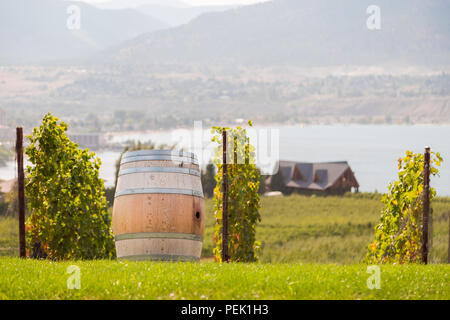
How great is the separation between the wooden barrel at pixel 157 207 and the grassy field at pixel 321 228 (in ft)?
58.7

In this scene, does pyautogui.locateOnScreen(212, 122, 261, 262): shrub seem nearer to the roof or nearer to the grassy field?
the grassy field

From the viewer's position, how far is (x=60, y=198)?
10.1m

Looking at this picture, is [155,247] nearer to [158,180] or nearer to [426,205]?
[158,180]

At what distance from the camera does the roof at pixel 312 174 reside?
179ft

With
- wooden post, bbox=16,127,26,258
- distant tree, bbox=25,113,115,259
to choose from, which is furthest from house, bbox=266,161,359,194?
wooden post, bbox=16,127,26,258

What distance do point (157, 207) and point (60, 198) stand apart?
90.7 inches

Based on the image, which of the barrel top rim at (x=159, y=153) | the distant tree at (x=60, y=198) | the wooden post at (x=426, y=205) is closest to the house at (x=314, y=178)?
the wooden post at (x=426, y=205)

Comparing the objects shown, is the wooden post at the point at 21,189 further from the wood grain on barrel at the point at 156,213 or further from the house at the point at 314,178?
the house at the point at 314,178

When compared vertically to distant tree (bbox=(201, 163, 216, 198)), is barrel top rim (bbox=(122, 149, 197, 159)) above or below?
above

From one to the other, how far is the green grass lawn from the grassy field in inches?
711

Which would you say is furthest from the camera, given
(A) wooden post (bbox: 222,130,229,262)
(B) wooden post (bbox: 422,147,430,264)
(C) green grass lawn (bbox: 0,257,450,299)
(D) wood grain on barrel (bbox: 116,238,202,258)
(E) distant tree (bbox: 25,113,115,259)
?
(A) wooden post (bbox: 222,130,229,262)

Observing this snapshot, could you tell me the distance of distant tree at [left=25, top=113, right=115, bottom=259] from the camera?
1012cm

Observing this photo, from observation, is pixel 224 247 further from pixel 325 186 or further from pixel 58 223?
pixel 325 186
